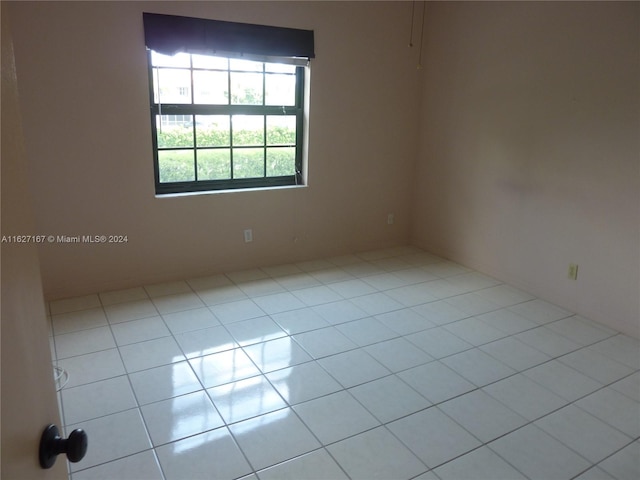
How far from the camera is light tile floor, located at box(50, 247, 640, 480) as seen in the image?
199 cm

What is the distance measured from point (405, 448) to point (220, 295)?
1934 millimetres

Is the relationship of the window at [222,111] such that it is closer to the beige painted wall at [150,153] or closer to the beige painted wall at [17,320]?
the beige painted wall at [150,153]

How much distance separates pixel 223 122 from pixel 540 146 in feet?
7.95

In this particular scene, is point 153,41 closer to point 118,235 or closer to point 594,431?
point 118,235

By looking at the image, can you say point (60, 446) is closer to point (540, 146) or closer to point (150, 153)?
point (150, 153)

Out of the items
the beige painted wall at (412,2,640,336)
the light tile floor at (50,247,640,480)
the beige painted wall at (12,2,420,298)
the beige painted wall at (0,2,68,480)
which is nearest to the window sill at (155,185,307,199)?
the beige painted wall at (12,2,420,298)

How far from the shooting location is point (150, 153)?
11.4 ft

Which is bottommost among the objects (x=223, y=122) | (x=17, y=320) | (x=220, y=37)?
(x=17, y=320)

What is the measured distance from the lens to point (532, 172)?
3.62 m

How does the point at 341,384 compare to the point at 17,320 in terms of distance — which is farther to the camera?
the point at 341,384

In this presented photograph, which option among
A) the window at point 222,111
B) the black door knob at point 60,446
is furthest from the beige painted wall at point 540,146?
the black door knob at point 60,446

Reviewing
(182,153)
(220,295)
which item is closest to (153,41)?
(182,153)

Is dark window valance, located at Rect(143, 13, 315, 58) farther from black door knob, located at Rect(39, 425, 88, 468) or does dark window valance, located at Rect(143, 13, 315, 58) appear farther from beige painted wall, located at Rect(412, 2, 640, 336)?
black door knob, located at Rect(39, 425, 88, 468)

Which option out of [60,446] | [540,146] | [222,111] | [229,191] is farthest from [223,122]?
[60,446]
